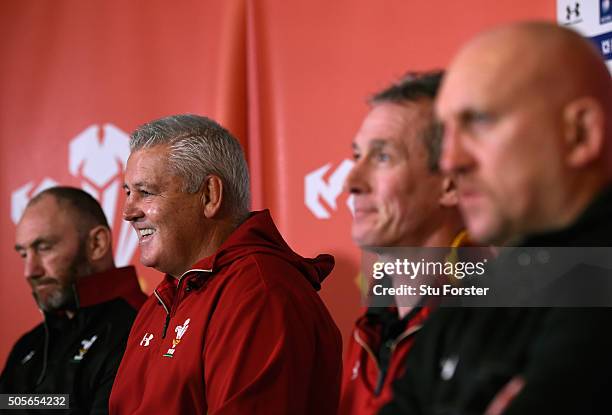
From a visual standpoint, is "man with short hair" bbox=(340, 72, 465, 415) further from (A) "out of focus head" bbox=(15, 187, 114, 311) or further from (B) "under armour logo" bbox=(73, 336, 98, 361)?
(A) "out of focus head" bbox=(15, 187, 114, 311)

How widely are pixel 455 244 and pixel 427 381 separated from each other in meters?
0.38

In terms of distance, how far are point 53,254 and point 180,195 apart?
0.86 metres

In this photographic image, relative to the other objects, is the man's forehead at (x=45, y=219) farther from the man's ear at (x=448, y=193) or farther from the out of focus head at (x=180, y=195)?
the man's ear at (x=448, y=193)

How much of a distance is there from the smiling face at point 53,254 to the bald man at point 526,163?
201 cm

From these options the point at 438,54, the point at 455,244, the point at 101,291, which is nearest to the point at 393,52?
the point at 438,54

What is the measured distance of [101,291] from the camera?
8.95 feet

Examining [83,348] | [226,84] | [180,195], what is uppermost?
[226,84]

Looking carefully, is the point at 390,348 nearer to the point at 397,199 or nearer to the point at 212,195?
the point at 397,199

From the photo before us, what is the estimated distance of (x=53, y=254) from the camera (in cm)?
289

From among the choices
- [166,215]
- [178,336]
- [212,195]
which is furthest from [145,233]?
[178,336]

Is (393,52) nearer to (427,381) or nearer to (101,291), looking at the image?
(101,291)

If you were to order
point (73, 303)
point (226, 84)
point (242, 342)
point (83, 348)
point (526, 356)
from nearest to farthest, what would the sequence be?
point (526, 356) → point (242, 342) → point (83, 348) → point (73, 303) → point (226, 84)

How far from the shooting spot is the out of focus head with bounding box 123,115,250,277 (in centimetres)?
219

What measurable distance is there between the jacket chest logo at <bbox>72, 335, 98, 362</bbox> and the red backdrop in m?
0.56
